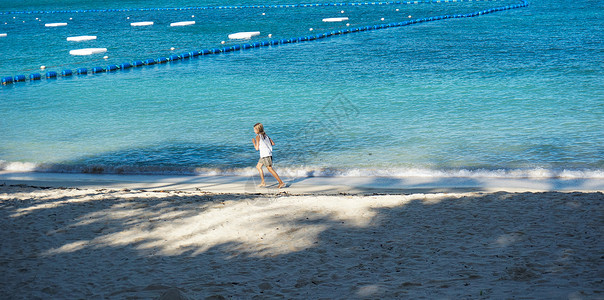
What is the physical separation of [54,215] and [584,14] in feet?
119

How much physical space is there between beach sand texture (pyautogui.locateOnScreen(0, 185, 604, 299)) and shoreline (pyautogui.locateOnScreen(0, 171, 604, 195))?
1.06 m

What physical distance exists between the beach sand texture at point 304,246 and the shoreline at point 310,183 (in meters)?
1.06

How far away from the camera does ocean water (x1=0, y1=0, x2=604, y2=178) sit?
476 inches

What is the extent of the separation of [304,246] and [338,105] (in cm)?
1131

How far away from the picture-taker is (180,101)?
62.5ft

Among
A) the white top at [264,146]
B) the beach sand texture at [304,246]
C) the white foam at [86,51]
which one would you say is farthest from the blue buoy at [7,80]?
the white top at [264,146]

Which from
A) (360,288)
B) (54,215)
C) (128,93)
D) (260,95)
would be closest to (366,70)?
(260,95)

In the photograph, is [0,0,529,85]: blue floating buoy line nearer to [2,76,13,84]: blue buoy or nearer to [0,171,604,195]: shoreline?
[2,76,13,84]: blue buoy

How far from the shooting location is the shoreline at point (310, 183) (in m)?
9.64

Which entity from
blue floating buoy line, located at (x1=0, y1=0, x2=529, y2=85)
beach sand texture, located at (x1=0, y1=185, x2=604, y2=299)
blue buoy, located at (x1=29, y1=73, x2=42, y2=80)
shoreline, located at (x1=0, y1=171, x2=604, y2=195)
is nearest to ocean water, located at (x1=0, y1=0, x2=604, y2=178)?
shoreline, located at (x1=0, y1=171, x2=604, y2=195)

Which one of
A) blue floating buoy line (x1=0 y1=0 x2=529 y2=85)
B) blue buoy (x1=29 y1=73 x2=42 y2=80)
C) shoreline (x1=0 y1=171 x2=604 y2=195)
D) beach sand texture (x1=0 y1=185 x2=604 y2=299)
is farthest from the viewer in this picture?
blue floating buoy line (x1=0 y1=0 x2=529 y2=85)

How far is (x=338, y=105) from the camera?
57.9 ft

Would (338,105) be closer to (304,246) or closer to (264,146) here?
(264,146)

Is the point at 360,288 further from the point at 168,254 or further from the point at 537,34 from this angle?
the point at 537,34
